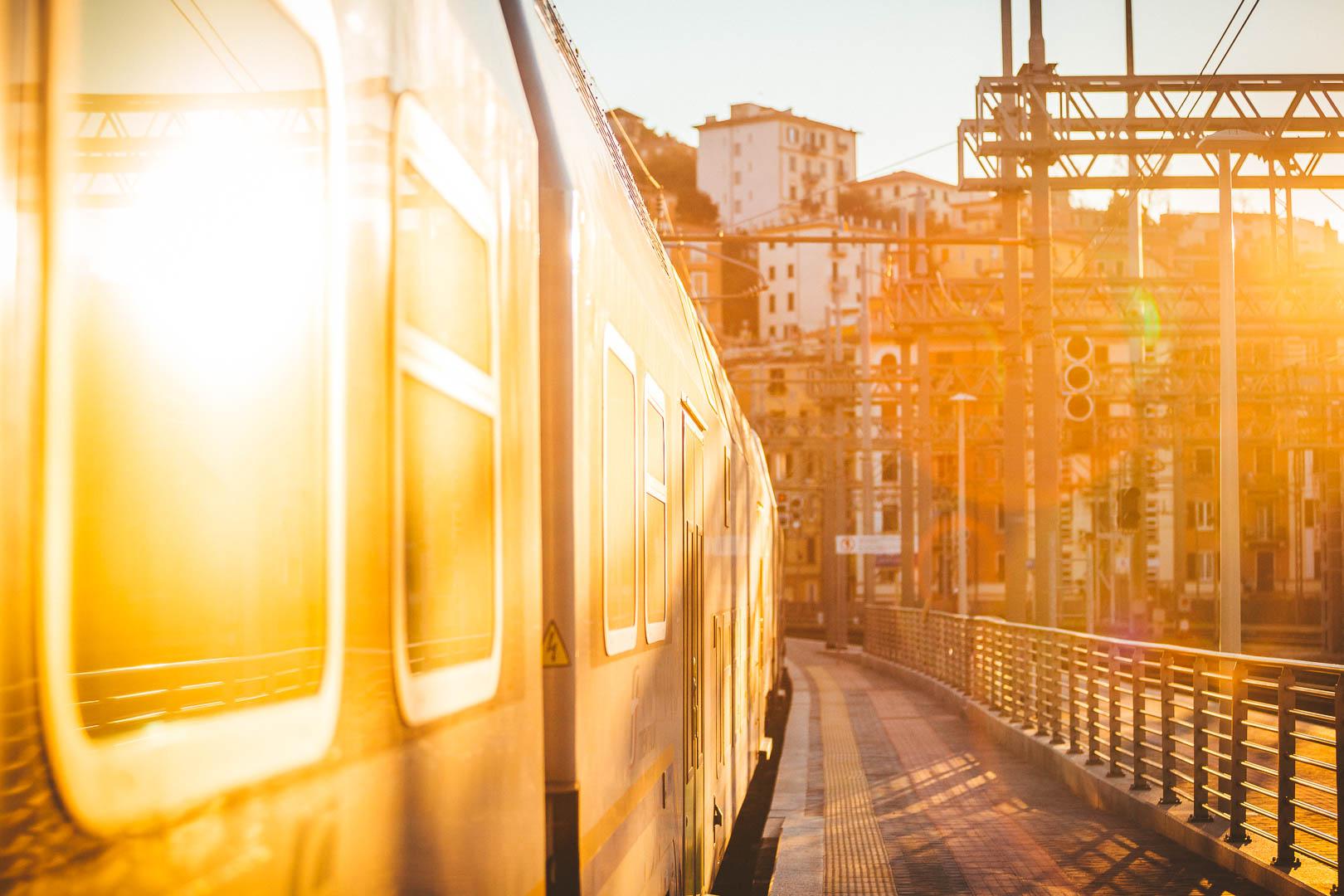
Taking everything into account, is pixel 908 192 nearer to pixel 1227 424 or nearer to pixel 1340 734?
pixel 1227 424

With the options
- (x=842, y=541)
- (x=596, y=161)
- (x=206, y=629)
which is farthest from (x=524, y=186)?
(x=842, y=541)

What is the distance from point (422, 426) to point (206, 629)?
3.32 feet

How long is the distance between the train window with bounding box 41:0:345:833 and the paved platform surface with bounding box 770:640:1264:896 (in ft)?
28.2

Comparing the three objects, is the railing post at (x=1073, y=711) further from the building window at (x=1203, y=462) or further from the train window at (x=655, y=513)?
the building window at (x=1203, y=462)

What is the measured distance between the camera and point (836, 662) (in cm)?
4988

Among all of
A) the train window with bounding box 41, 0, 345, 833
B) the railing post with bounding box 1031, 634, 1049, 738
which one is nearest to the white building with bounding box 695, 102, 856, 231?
the railing post with bounding box 1031, 634, 1049, 738

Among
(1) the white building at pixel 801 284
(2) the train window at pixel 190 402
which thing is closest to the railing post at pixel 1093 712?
(2) the train window at pixel 190 402

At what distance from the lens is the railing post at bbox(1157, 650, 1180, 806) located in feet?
42.1

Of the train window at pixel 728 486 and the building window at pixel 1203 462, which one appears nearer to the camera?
the train window at pixel 728 486

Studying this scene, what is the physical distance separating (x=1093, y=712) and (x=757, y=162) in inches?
5399

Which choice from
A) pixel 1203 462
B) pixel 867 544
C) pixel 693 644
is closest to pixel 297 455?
pixel 693 644

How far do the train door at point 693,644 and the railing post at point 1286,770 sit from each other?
3.26m

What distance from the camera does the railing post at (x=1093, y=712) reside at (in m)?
16.3

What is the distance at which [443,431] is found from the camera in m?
3.17
